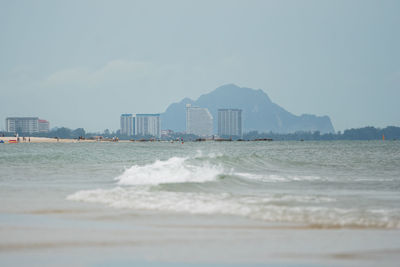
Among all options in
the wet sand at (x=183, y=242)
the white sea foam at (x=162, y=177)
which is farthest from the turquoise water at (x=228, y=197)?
the wet sand at (x=183, y=242)

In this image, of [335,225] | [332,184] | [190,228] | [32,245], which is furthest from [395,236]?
[332,184]

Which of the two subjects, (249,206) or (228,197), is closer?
(249,206)

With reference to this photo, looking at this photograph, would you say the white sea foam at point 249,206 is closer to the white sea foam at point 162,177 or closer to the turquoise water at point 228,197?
the turquoise water at point 228,197

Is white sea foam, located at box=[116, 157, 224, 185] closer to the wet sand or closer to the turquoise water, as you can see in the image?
the turquoise water

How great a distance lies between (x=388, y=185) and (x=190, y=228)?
12405 millimetres

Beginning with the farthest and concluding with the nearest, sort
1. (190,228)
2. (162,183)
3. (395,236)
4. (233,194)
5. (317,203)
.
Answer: (162,183), (233,194), (317,203), (190,228), (395,236)

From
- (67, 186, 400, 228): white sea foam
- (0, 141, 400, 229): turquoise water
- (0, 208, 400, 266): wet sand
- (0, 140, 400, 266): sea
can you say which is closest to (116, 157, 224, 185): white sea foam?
(0, 141, 400, 229): turquoise water

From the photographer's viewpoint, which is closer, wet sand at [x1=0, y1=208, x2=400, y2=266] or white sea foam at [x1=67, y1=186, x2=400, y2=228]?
wet sand at [x1=0, y1=208, x2=400, y2=266]

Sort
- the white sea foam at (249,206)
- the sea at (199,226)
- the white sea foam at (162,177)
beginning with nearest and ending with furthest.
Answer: the sea at (199,226) → the white sea foam at (249,206) → the white sea foam at (162,177)

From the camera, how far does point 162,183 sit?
773 inches

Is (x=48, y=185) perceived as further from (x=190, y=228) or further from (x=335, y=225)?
(x=335, y=225)

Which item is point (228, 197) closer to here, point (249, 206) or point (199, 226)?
point (249, 206)

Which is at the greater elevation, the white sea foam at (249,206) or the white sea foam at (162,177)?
the white sea foam at (162,177)

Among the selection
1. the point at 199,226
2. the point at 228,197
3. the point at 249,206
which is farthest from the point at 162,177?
the point at 199,226
